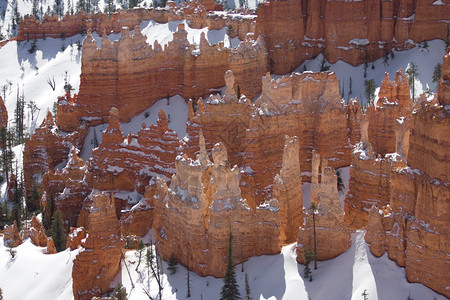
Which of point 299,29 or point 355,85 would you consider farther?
point 299,29

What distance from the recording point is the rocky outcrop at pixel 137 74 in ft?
200

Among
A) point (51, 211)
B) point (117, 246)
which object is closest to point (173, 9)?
point (51, 211)

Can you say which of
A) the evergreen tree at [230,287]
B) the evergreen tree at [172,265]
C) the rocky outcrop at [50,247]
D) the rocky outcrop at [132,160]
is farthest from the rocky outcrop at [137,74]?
the evergreen tree at [230,287]

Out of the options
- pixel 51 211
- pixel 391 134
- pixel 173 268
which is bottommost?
pixel 51 211

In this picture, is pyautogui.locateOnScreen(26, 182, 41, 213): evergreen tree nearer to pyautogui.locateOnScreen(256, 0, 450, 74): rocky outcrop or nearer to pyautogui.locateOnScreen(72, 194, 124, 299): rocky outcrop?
pyautogui.locateOnScreen(72, 194, 124, 299): rocky outcrop

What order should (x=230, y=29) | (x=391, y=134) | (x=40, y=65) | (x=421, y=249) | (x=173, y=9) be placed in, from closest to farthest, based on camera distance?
(x=421, y=249) → (x=391, y=134) → (x=230, y=29) → (x=173, y=9) → (x=40, y=65)

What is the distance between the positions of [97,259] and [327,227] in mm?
11248

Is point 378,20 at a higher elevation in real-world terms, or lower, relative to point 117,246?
higher

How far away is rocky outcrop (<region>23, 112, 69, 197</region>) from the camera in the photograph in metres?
57.4

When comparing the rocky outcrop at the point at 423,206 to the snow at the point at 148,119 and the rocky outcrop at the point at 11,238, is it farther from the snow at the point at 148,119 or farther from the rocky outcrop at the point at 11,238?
the snow at the point at 148,119

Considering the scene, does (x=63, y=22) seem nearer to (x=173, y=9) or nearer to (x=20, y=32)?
(x=20, y=32)

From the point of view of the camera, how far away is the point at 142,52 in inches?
2431

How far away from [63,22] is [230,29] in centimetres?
2936

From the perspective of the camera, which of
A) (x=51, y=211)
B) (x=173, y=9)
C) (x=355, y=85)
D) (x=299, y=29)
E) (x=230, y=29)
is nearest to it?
(x=51, y=211)
